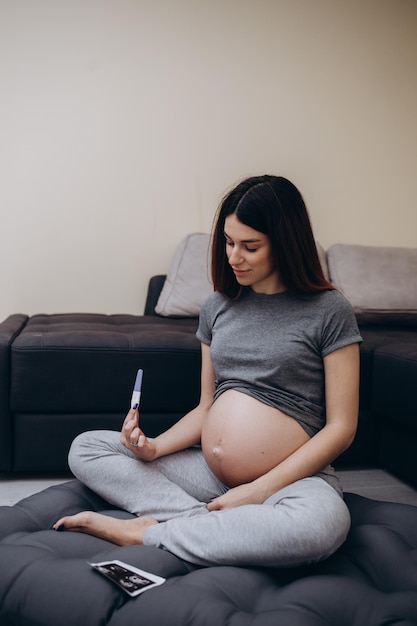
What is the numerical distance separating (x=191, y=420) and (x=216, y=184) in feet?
6.59

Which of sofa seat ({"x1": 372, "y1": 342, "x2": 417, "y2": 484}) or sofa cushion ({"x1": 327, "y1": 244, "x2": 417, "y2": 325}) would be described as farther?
sofa cushion ({"x1": 327, "y1": 244, "x2": 417, "y2": 325})

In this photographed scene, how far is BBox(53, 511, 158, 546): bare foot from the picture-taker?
131 centimetres

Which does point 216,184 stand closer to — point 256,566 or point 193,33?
point 193,33

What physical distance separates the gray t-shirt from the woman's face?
87 millimetres

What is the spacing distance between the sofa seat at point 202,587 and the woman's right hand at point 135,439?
9.2 inches

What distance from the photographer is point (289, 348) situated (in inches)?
57.7

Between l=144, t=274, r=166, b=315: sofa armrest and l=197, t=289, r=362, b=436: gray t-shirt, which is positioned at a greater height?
l=197, t=289, r=362, b=436: gray t-shirt

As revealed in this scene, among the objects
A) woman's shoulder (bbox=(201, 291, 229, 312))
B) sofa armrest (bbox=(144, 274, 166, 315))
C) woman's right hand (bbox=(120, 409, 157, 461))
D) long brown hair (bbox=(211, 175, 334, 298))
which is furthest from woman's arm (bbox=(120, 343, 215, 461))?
sofa armrest (bbox=(144, 274, 166, 315))

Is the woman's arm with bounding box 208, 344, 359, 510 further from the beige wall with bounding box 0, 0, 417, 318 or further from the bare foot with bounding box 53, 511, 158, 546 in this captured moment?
the beige wall with bounding box 0, 0, 417, 318

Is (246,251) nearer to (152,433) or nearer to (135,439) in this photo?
(135,439)

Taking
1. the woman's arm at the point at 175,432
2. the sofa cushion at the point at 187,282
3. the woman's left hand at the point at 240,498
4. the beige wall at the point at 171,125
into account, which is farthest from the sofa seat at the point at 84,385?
the beige wall at the point at 171,125

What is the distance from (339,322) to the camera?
4.78 feet

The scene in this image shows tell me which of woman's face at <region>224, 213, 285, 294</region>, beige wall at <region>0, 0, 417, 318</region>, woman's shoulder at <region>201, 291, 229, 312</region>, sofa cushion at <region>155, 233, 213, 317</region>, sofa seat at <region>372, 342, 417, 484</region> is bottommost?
sofa seat at <region>372, 342, 417, 484</region>

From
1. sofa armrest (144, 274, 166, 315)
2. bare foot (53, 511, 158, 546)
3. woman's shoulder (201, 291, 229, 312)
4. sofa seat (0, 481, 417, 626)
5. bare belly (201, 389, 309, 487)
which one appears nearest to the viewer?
sofa seat (0, 481, 417, 626)
